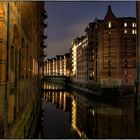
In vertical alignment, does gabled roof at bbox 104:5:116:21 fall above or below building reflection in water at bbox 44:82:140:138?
above

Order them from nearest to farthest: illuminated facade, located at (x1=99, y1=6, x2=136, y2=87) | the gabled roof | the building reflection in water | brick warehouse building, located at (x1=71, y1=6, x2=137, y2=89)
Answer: the building reflection in water → brick warehouse building, located at (x1=71, y1=6, x2=137, y2=89) → illuminated facade, located at (x1=99, y1=6, x2=136, y2=87) → the gabled roof

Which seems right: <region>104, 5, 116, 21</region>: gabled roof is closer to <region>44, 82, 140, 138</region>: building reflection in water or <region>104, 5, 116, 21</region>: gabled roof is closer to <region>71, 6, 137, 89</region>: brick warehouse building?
<region>71, 6, 137, 89</region>: brick warehouse building

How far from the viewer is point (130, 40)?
60.8 metres

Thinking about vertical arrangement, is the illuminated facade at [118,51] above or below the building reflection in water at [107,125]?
above

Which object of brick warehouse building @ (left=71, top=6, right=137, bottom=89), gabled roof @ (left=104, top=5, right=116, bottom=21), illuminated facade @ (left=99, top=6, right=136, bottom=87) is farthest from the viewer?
gabled roof @ (left=104, top=5, right=116, bottom=21)

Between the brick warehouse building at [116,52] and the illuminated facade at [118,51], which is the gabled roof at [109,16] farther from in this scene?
the illuminated facade at [118,51]

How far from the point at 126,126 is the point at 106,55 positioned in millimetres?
34585

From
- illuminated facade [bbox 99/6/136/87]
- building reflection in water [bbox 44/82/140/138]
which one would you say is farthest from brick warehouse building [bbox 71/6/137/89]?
building reflection in water [bbox 44/82/140/138]

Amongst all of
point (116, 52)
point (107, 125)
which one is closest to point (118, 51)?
point (116, 52)

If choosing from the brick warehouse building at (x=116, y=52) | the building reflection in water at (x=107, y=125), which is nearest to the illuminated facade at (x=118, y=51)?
the brick warehouse building at (x=116, y=52)

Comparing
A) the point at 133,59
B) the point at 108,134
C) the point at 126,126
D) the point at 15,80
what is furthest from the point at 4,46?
the point at 133,59

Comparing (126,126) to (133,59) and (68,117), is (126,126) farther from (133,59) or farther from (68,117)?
(133,59)

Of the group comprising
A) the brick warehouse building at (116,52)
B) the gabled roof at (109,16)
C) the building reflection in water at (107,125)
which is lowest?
the building reflection in water at (107,125)

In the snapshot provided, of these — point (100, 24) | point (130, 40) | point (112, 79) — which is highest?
point (100, 24)
